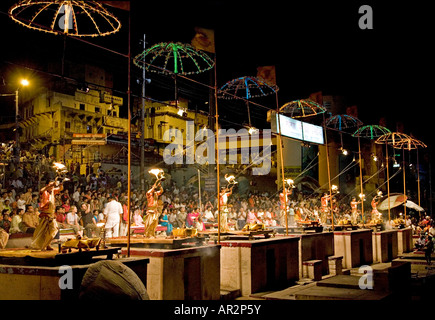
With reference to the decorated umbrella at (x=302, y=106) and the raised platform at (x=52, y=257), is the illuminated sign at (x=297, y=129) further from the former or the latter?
the raised platform at (x=52, y=257)

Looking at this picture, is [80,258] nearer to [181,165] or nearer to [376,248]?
[376,248]

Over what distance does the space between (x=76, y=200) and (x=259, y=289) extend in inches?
481

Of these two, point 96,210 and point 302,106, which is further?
point 302,106

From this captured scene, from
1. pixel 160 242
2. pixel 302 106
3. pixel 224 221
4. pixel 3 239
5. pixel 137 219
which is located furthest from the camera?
pixel 302 106

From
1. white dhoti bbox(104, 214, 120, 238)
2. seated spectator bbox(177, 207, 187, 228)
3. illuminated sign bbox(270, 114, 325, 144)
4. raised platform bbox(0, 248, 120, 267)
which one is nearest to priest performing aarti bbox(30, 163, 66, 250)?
raised platform bbox(0, 248, 120, 267)

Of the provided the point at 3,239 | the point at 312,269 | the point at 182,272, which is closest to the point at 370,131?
the point at 312,269

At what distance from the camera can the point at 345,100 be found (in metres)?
47.7

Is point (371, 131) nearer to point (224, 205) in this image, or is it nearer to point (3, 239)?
point (224, 205)

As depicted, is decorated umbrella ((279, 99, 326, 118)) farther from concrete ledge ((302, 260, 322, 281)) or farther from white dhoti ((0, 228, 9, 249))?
white dhoti ((0, 228, 9, 249))

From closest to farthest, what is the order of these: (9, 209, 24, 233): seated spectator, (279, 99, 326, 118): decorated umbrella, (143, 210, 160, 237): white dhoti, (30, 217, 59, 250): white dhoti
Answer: (30, 217, 59, 250): white dhoti, (143, 210, 160, 237): white dhoti, (9, 209, 24, 233): seated spectator, (279, 99, 326, 118): decorated umbrella

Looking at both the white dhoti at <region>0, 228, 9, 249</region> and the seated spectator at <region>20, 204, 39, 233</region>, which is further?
the seated spectator at <region>20, 204, 39, 233</region>

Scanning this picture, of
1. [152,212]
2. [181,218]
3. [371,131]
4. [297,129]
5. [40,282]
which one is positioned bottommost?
[40,282]

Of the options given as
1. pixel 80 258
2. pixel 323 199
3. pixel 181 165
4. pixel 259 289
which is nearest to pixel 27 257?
pixel 80 258
